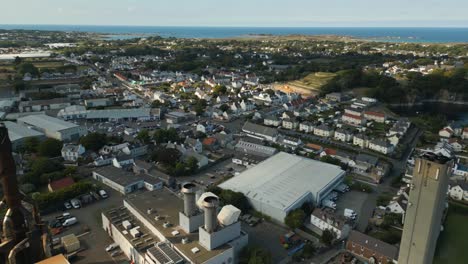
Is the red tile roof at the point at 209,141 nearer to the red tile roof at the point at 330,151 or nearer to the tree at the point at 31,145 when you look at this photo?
the red tile roof at the point at 330,151

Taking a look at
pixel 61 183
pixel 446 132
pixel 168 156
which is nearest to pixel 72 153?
pixel 61 183

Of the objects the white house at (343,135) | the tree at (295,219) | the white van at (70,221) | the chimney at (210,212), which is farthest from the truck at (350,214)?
the white van at (70,221)

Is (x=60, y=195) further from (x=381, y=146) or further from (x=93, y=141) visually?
(x=381, y=146)

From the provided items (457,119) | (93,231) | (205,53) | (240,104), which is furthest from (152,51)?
(93,231)

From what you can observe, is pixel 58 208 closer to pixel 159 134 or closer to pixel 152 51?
pixel 159 134

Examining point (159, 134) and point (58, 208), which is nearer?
point (58, 208)

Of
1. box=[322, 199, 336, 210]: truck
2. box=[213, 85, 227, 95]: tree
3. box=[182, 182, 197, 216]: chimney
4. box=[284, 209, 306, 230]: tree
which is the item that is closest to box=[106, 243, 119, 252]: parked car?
box=[182, 182, 197, 216]: chimney
